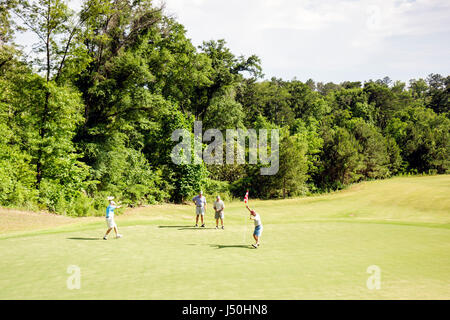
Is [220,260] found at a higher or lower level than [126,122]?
lower

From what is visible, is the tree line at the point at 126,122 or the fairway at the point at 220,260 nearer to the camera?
the fairway at the point at 220,260

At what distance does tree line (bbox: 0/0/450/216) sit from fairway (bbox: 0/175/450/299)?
27.9 feet

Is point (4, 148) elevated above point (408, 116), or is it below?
below

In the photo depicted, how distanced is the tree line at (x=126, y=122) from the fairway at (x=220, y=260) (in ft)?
27.9

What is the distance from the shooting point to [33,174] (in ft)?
95.2

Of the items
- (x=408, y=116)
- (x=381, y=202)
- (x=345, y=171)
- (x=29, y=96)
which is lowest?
(x=381, y=202)

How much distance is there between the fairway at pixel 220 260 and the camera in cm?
888

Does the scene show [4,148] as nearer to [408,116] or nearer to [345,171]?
[345,171]

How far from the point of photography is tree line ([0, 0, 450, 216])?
97.8ft

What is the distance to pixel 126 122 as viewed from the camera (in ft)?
123

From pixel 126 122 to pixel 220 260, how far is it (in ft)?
93.4
